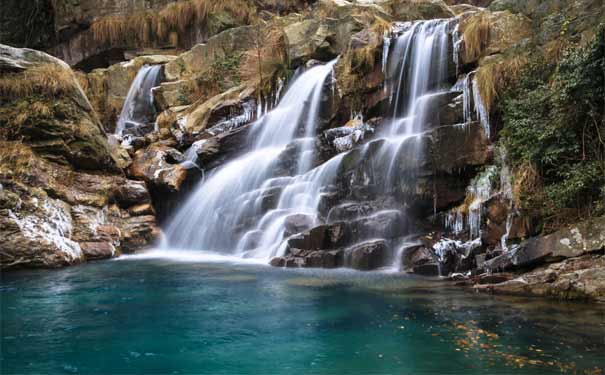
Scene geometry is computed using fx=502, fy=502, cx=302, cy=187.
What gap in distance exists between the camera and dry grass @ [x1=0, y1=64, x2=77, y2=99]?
44.3 ft

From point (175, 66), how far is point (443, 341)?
59.5 feet

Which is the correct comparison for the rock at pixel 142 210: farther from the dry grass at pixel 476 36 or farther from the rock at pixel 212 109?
the dry grass at pixel 476 36

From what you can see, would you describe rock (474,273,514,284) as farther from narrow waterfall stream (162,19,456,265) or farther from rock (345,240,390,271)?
narrow waterfall stream (162,19,456,265)

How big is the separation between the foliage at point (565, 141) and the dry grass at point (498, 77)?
111cm

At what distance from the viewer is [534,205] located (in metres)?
8.33

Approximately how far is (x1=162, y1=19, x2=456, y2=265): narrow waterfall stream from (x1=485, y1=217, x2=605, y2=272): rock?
8.62 ft

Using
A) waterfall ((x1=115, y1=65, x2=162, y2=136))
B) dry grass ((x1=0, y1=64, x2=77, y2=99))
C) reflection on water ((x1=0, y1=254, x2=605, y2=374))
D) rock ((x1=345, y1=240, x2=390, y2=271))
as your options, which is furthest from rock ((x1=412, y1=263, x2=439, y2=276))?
waterfall ((x1=115, y1=65, x2=162, y2=136))

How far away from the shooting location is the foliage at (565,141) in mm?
7777

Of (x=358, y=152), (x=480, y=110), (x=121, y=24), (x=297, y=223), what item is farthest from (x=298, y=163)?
(x=121, y=24)

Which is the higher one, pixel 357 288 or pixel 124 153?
pixel 124 153

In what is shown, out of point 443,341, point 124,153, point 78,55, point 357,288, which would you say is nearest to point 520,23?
point 357,288

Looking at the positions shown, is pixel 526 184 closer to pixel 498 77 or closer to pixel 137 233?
pixel 498 77

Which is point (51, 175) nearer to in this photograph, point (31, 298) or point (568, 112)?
point (31, 298)

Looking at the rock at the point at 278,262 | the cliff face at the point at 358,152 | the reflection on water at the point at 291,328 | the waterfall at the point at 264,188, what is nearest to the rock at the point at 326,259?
the cliff face at the point at 358,152
